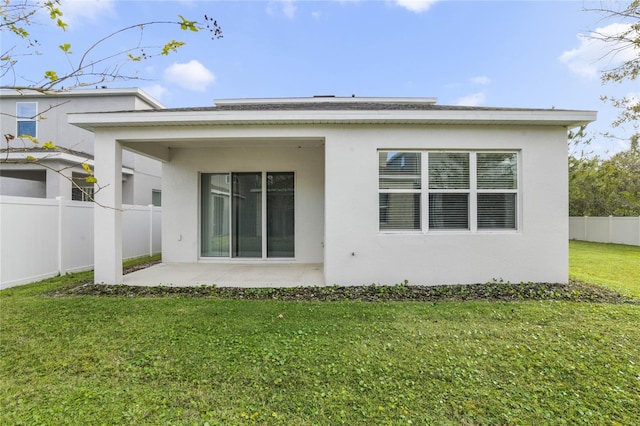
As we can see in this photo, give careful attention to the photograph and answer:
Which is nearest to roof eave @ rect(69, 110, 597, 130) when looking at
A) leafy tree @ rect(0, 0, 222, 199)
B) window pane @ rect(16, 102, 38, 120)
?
leafy tree @ rect(0, 0, 222, 199)

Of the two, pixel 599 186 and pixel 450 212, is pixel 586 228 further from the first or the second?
pixel 450 212

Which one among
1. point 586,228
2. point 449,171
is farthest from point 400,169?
point 586,228

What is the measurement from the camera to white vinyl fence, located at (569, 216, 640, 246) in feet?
44.0

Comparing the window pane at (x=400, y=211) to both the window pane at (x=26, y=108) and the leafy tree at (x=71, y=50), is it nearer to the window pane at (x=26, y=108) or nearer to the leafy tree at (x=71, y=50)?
the leafy tree at (x=71, y=50)

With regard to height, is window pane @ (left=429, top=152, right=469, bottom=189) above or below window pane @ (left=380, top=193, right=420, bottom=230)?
above

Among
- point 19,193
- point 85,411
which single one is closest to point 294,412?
point 85,411

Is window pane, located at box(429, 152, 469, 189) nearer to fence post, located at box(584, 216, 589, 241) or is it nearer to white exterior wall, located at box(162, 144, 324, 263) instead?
white exterior wall, located at box(162, 144, 324, 263)

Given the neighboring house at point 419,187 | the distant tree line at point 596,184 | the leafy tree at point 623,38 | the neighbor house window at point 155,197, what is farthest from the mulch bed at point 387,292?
the distant tree line at point 596,184

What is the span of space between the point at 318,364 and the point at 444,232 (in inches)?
157

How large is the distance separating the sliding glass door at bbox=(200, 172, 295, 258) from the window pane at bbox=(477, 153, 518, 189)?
183 inches

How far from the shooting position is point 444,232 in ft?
19.0

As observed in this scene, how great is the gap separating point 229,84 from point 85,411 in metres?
11.6

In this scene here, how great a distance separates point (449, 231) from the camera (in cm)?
581

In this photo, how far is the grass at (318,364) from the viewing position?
7.59 feet
